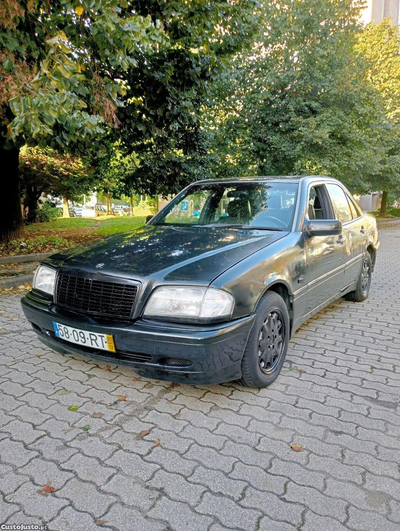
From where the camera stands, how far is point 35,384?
2.96m

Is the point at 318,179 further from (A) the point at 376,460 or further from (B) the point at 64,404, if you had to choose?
(B) the point at 64,404

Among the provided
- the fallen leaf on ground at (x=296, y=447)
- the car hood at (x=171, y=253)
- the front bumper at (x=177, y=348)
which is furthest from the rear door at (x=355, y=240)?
the fallen leaf on ground at (x=296, y=447)

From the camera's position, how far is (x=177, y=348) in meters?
2.28

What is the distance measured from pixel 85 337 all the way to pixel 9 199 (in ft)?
25.3

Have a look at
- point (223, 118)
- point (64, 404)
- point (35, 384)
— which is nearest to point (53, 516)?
point (64, 404)

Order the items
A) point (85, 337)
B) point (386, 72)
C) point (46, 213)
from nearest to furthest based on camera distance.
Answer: point (85, 337) → point (386, 72) → point (46, 213)

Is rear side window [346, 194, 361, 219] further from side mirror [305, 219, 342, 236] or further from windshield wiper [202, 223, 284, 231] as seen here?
windshield wiper [202, 223, 284, 231]

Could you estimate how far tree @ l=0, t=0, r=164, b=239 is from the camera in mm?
3834

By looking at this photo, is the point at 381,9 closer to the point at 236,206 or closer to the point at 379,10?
the point at 379,10

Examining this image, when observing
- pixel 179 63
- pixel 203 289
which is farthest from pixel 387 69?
pixel 203 289

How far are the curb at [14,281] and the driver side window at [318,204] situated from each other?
203 inches

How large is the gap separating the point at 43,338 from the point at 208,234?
163cm

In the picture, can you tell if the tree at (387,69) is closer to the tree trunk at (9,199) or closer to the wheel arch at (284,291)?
the tree trunk at (9,199)

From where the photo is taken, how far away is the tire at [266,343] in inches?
102
